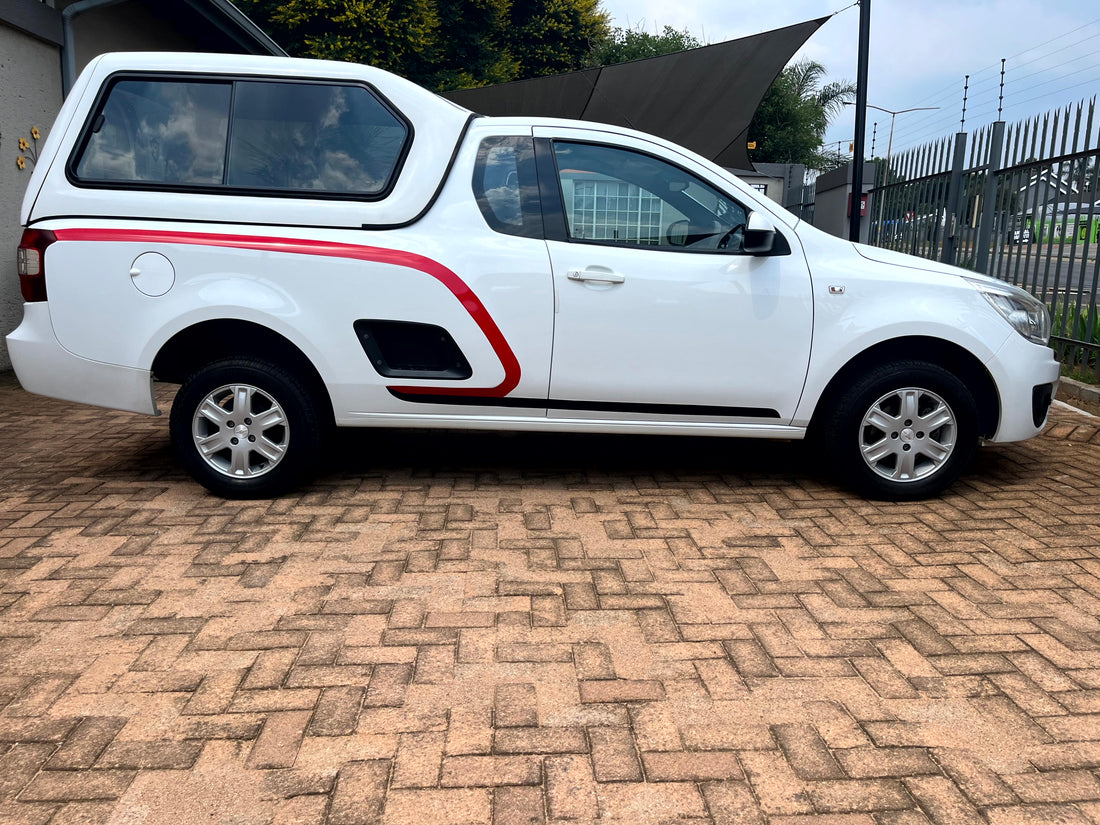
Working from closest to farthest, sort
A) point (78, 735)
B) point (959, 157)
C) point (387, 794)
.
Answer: point (387, 794)
point (78, 735)
point (959, 157)

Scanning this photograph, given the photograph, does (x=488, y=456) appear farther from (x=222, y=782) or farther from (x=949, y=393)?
(x=222, y=782)

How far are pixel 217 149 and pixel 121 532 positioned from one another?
1973mm

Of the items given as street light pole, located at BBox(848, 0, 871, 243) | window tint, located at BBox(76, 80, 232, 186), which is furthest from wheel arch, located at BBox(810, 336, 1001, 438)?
street light pole, located at BBox(848, 0, 871, 243)

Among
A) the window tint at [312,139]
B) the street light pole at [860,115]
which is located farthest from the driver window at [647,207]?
the street light pole at [860,115]

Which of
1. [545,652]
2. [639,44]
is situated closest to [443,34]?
[639,44]

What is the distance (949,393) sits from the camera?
4.62 metres

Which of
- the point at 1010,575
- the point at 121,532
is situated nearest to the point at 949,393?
the point at 1010,575

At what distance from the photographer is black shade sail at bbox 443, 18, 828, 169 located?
40.3 feet

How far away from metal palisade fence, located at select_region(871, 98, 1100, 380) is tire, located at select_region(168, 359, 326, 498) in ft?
20.2

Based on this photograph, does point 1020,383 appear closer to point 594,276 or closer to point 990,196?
point 594,276

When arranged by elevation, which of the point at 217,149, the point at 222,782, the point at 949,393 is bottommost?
the point at 222,782

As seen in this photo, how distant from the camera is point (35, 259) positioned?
446 cm

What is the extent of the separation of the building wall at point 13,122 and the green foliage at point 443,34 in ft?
54.2

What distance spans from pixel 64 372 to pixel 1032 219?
7541 mm
